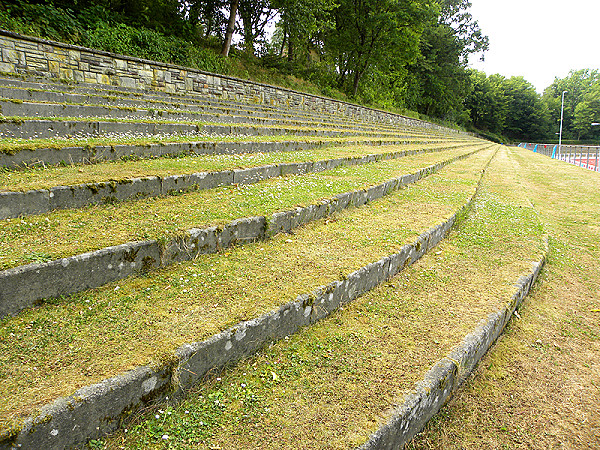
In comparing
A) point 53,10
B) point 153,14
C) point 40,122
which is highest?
point 153,14

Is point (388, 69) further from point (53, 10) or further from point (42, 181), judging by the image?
point (42, 181)

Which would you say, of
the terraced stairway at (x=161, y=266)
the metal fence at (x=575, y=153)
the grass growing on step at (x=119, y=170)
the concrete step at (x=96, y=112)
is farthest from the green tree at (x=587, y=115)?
the grass growing on step at (x=119, y=170)

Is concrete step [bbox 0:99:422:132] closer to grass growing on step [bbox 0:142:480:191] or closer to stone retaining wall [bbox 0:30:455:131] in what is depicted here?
grass growing on step [bbox 0:142:480:191]

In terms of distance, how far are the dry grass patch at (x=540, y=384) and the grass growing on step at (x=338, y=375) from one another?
0.33 m

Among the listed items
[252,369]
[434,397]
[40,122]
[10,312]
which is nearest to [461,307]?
[434,397]

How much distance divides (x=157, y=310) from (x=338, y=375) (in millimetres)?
1118

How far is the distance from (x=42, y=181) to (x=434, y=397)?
3292 millimetres

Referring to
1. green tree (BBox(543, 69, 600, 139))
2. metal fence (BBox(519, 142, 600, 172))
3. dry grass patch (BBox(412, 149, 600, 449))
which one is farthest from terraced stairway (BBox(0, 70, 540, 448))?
green tree (BBox(543, 69, 600, 139))

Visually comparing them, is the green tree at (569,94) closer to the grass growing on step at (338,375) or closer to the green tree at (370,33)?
the green tree at (370,33)

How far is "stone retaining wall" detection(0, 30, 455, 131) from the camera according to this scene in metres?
7.16

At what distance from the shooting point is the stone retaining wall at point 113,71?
716 centimetres

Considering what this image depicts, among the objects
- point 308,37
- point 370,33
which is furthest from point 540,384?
point 370,33

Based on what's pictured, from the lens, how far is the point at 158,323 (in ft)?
6.35

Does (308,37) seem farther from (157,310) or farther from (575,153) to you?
(157,310)
